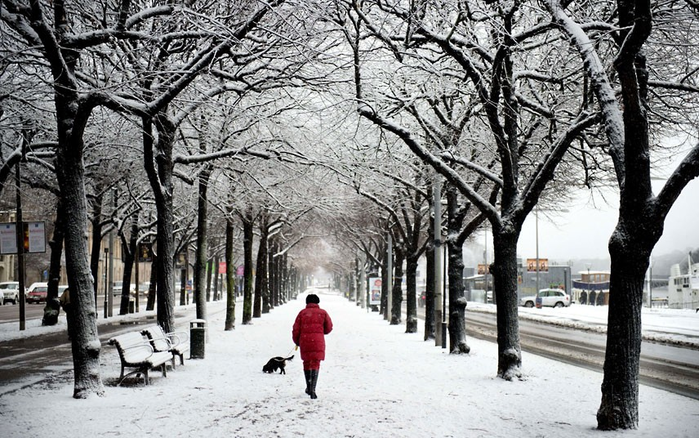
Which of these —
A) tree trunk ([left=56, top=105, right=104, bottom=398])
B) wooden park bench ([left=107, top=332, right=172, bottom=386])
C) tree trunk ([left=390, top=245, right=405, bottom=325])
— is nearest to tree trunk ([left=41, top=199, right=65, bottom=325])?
tree trunk ([left=390, top=245, right=405, bottom=325])

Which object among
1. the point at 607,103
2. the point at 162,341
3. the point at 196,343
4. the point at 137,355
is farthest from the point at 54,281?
the point at 607,103

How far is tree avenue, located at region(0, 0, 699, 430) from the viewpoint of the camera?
8.09 meters

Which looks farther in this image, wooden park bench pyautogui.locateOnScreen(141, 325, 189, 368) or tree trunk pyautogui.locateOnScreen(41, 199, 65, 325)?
tree trunk pyautogui.locateOnScreen(41, 199, 65, 325)

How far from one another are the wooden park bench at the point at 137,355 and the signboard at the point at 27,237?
13.6 meters

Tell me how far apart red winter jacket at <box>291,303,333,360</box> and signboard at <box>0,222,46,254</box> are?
54.1 ft

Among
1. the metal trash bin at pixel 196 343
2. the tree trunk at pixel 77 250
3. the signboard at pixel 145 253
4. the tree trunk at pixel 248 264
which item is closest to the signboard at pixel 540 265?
the signboard at pixel 145 253

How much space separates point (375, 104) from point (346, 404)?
6995 mm

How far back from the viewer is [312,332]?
34.1 feet

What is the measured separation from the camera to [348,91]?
575 inches

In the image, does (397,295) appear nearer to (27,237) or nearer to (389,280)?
(389,280)

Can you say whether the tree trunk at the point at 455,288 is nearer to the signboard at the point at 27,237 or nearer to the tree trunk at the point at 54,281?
the signboard at the point at 27,237

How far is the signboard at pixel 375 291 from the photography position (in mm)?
40469

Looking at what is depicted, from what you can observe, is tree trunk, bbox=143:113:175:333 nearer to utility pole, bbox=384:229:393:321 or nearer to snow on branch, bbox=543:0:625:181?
snow on branch, bbox=543:0:625:181

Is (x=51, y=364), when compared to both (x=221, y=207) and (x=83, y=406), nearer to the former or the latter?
(x=83, y=406)
